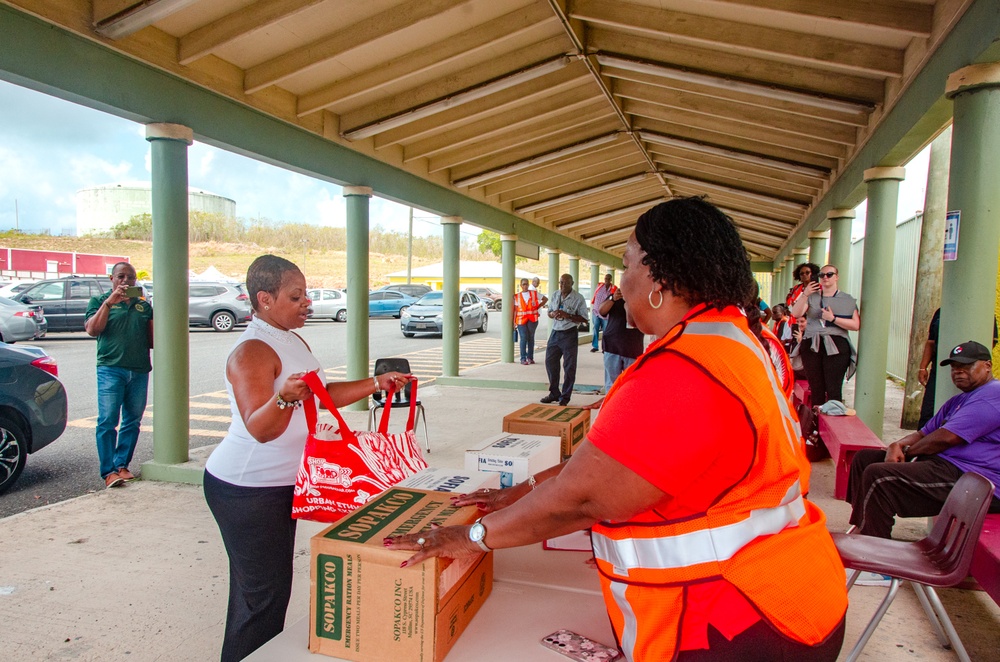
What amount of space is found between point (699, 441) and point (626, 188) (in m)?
13.0

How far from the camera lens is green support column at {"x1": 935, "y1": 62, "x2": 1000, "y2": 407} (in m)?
3.74

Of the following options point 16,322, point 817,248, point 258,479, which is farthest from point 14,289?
point 817,248

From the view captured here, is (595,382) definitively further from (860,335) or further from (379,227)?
(379,227)

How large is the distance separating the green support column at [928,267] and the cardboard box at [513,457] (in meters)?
6.89

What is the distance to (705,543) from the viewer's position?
49.3 inches

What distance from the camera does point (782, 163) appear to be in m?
8.97

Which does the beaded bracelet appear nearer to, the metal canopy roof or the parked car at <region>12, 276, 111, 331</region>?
the metal canopy roof

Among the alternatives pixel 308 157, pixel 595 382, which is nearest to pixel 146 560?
pixel 308 157

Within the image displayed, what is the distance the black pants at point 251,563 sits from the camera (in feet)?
7.23

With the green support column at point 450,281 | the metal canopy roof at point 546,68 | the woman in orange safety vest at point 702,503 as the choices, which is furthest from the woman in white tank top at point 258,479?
the green support column at point 450,281

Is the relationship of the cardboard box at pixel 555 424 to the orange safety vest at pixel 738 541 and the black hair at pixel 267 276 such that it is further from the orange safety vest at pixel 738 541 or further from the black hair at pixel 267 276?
the orange safety vest at pixel 738 541

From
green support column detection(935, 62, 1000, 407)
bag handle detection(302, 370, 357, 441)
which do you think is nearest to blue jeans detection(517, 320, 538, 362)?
green support column detection(935, 62, 1000, 407)

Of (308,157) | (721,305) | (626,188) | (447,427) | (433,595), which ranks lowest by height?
(447,427)

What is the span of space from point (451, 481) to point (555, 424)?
1.04 metres
